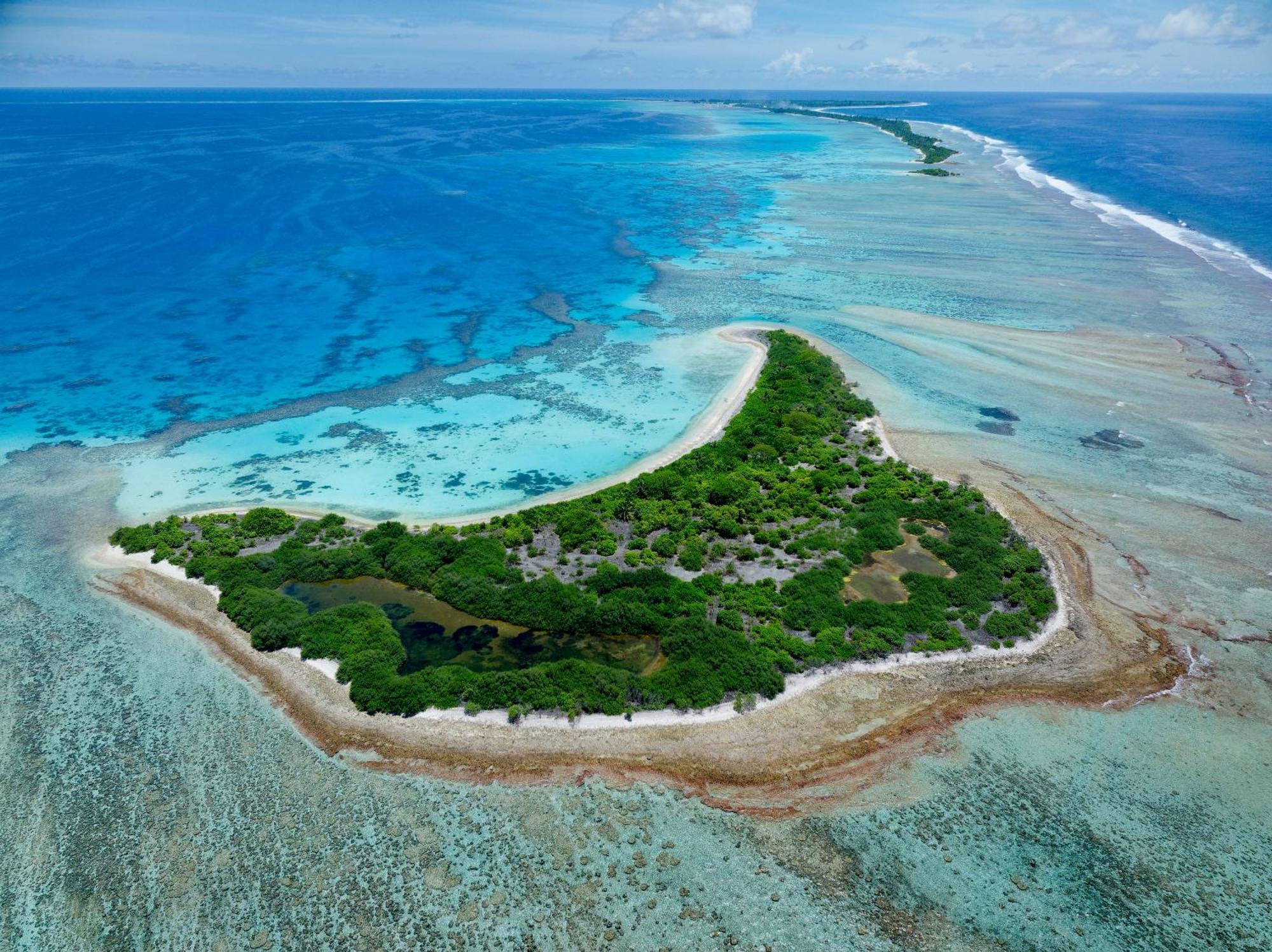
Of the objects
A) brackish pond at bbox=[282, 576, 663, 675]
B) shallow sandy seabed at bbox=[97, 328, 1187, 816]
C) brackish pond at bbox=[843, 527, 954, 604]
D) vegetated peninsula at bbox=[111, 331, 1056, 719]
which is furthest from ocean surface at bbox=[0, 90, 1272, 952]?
brackish pond at bbox=[843, 527, 954, 604]

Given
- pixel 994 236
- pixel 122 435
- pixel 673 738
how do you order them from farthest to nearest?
1. pixel 994 236
2. pixel 122 435
3. pixel 673 738

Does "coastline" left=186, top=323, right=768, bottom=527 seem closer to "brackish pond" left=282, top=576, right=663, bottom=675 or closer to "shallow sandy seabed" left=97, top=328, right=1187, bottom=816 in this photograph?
"brackish pond" left=282, top=576, right=663, bottom=675

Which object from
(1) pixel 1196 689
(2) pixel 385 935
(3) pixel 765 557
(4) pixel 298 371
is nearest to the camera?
(2) pixel 385 935

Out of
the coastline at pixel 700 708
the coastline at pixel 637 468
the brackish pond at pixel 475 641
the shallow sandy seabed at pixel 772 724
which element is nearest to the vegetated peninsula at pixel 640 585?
the brackish pond at pixel 475 641

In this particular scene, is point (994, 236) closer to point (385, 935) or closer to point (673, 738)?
point (673, 738)

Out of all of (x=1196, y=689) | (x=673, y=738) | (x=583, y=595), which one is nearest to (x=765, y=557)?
(x=583, y=595)

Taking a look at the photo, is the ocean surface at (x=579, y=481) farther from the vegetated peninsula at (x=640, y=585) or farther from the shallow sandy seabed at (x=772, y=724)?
the vegetated peninsula at (x=640, y=585)
